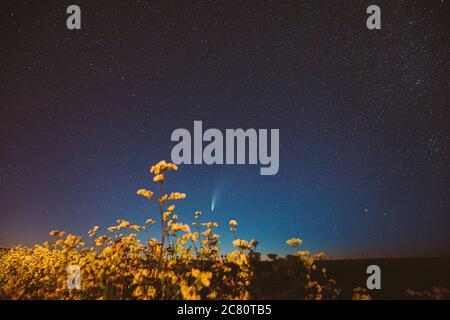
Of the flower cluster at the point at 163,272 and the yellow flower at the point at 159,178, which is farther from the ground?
the yellow flower at the point at 159,178

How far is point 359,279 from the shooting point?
400 inches

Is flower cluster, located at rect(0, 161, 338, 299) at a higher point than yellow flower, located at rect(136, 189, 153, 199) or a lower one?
lower

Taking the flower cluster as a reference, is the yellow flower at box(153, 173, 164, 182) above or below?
above
